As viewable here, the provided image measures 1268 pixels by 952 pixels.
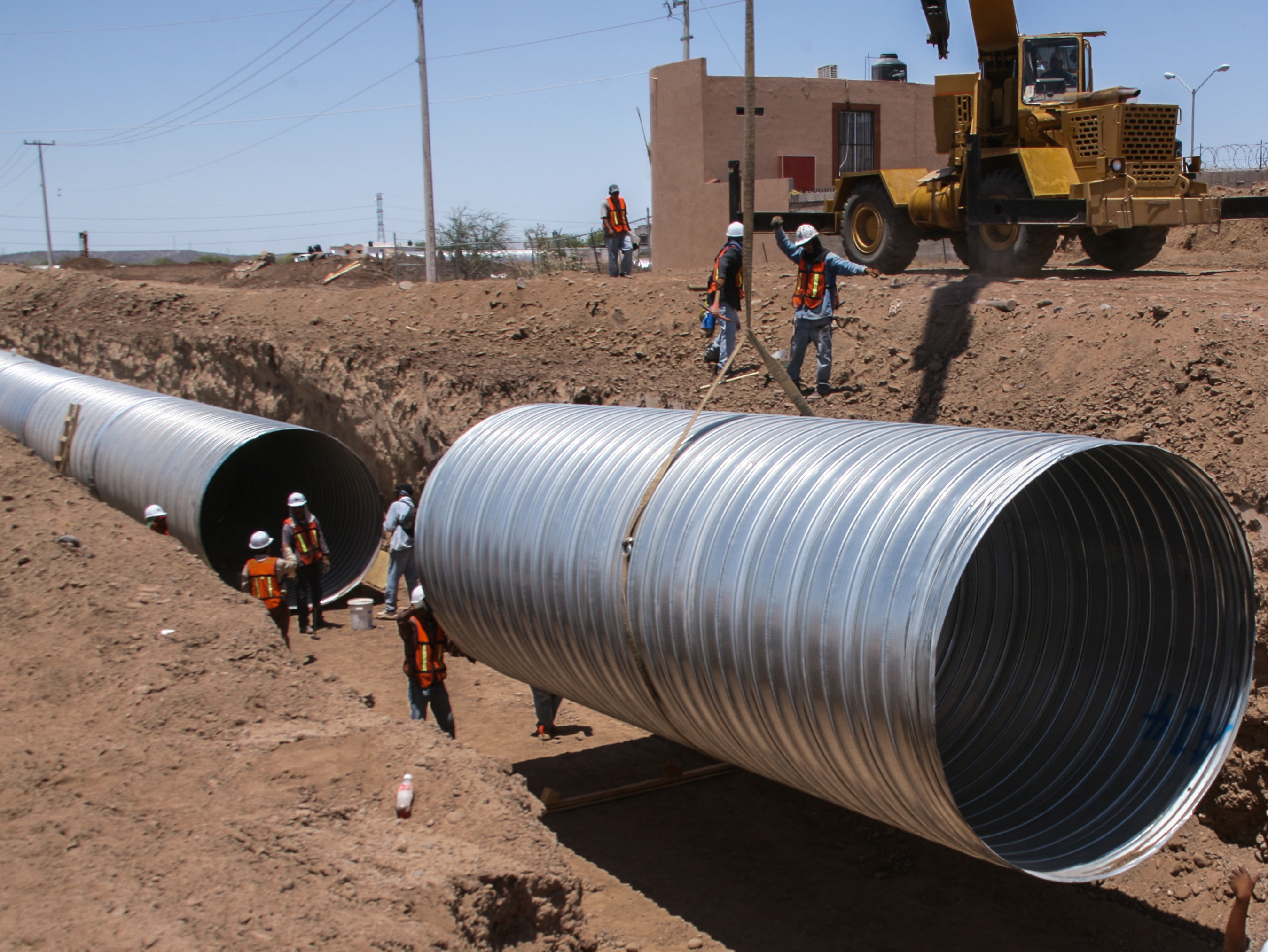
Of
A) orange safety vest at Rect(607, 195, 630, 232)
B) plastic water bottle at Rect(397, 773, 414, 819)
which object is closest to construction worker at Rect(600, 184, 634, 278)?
orange safety vest at Rect(607, 195, 630, 232)

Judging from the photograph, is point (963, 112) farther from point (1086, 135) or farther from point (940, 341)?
point (940, 341)

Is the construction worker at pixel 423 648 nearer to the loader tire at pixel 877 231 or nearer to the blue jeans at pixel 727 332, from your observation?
the blue jeans at pixel 727 332

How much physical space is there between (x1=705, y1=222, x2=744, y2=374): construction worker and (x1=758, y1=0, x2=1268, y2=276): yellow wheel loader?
253 centimetres

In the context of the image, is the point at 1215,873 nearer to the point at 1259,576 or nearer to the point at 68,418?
the point at 1259,576

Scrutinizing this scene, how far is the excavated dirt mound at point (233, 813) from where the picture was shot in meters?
3.82

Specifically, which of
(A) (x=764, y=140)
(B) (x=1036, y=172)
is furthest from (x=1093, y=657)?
(A) (x=764, y=140)

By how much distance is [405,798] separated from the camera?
491 cm

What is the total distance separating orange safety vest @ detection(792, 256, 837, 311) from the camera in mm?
10719

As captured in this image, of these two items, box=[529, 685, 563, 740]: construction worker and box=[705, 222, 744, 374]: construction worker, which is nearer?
box=[529, 685, 563, 740]: construction worker

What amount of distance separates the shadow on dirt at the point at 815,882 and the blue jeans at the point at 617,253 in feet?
39.7

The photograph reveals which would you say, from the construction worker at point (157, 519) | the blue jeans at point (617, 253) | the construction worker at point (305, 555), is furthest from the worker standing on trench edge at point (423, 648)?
the blue jeans at point (617, 253)

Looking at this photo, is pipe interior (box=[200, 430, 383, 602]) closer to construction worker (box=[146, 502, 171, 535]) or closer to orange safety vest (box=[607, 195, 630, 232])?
construction worker (box=[146, 502, 171, 535])

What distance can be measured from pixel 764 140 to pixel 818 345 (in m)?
16.5

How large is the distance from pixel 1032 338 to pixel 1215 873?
17.0 feet
